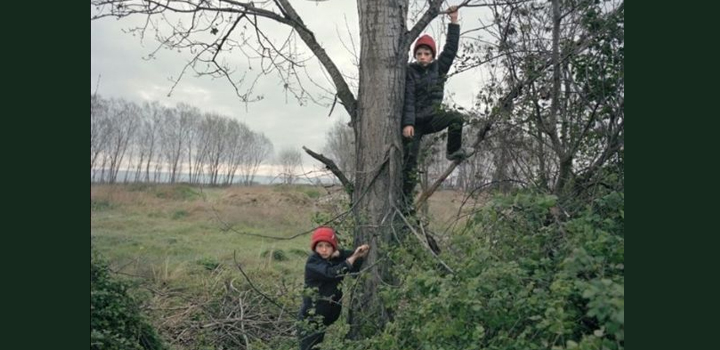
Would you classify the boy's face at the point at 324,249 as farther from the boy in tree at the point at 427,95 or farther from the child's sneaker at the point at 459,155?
the child's sneaker at the point at 459,155

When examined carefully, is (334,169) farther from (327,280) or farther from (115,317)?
Answer: (115,317)

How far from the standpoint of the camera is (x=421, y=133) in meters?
6.41

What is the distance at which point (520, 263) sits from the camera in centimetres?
384

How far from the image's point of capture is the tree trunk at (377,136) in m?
5.62

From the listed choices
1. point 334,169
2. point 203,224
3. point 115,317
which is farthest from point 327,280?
point 203,224

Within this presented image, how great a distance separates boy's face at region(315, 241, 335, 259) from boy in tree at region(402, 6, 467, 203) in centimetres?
101

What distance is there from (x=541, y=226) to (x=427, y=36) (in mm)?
2768

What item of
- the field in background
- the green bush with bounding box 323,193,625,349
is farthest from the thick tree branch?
the green bush with bounding box 323,193,625,349

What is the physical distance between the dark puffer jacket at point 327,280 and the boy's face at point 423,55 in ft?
7.25

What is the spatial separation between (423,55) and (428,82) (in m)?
0.30

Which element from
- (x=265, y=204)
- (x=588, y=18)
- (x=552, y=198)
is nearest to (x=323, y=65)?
(x=588, y=18)

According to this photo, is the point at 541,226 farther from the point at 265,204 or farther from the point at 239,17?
the point at 265,204

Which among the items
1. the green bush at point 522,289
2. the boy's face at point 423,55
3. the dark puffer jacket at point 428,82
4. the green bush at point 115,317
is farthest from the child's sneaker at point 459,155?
the green bush at point 115,317

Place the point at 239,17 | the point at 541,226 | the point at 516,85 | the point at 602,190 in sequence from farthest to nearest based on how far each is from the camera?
Answer: the point at 239,17
the point at 516,85
the point at 602,190
the point at 541,226
